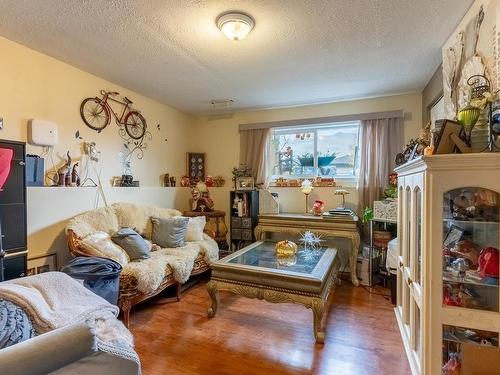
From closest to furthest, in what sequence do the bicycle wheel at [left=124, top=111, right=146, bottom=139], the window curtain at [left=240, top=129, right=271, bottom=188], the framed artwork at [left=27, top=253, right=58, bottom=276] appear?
1. the framed artwork at [left=27, top=253, right=58, bottom=276]
2. the bicycle wheel at [left=124, top=111, right=146, bottom=139]
3. the window curtain at [left=240, top=129, right=271, bottom=188]

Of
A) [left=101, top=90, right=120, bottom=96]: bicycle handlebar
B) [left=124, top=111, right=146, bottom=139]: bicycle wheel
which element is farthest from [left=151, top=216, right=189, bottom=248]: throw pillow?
[left=101, top=90, right=120, bottom=96]: bicycle handlebar

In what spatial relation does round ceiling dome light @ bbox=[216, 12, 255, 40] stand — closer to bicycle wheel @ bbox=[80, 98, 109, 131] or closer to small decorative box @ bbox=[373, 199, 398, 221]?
bicycle wheel @ bbox=[80, 98, 109, 131]

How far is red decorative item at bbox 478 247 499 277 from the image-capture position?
→ 4.58ft

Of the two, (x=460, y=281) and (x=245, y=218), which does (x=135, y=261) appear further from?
(x=460, y=281)

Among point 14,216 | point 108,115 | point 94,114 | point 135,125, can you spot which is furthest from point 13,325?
point 135,125

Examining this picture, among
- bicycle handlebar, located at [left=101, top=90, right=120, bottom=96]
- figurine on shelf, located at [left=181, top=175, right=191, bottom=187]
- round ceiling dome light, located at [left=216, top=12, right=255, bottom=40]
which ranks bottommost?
figurine on shelf, located at [left=181, top=175, right=191, bottom=187]

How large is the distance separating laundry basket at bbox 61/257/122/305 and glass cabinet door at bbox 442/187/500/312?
2.23 metres

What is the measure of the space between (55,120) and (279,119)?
287 cm

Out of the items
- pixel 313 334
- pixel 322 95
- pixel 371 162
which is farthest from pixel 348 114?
pixel 313 334

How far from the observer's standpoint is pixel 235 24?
202cm

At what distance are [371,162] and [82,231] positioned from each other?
11.3ft

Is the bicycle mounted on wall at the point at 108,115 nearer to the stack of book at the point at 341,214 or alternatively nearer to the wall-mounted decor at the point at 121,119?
the wall-mounted decor at the point at 121,119

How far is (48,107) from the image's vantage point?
2697mm

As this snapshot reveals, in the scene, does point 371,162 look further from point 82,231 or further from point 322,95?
point 82,231
